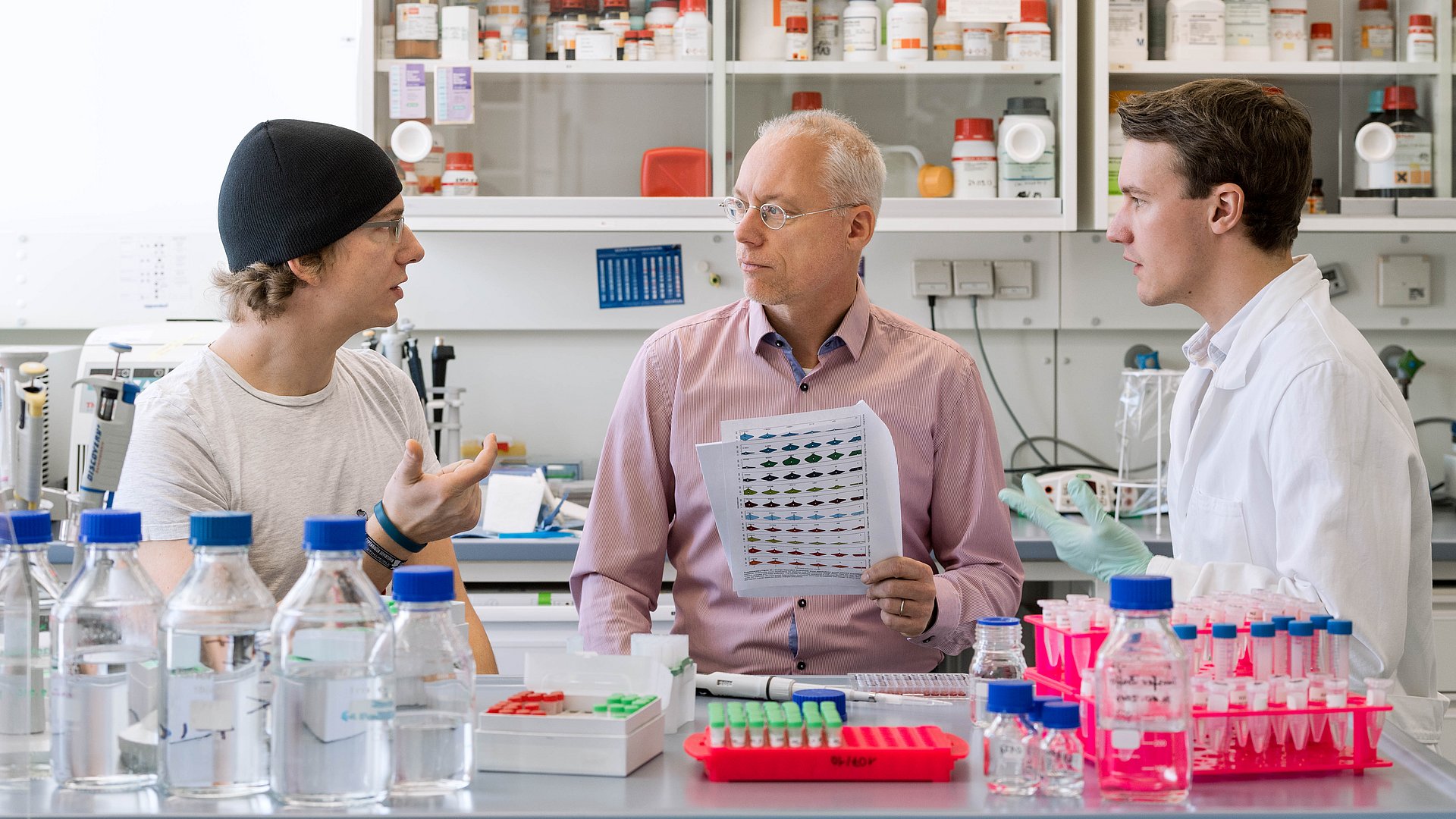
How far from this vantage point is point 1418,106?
2.91 meters

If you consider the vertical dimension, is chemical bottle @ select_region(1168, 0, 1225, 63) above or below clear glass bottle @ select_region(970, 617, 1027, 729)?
above

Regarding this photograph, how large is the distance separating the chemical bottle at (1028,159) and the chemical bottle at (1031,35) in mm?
130

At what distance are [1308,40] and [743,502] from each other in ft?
6.96

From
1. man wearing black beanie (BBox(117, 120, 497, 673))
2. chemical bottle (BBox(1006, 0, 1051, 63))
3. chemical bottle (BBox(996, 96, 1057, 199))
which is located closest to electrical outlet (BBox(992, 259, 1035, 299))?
chemical bottle (BBox(996, 96, 1057, 199))

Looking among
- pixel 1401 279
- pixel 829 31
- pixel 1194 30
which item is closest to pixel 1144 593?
pixel 829 31

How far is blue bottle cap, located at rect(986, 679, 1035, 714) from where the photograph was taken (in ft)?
Result: 3.19

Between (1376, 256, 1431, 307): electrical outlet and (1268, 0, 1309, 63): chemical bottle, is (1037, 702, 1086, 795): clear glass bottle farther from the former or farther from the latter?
(1376, 256, 1431, 307): electrical outlet

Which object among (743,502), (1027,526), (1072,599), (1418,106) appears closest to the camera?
(1072,599)

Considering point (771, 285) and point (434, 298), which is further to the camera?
point (434, 298)

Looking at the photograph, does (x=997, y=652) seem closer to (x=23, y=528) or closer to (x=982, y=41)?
(x=23, y=528)

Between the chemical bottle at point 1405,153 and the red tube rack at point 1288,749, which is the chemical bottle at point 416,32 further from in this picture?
the red tube rack at point 1288,749

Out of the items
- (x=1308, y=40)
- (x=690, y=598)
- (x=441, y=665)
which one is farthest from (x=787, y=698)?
(x=1308, y=40)

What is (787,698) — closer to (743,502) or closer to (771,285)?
(743,502)

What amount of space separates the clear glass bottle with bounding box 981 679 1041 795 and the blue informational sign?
7.57ft
